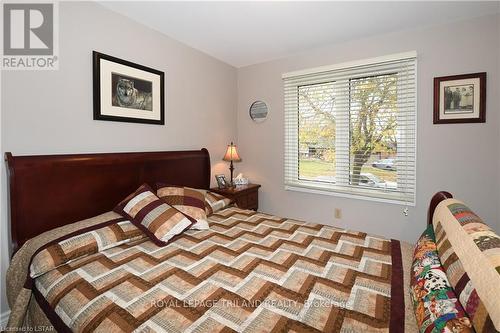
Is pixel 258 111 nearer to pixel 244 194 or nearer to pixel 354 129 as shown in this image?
pixel 244 194

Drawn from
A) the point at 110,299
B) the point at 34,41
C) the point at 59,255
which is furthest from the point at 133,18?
the point at 110,299

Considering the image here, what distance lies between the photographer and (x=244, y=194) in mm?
3160

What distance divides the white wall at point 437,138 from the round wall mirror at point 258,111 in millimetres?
385

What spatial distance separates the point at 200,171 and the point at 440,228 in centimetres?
235

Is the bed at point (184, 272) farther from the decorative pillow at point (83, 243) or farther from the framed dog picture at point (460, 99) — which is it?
the framed dog picture at point (460, 99)

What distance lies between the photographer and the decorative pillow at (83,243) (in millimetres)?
1358

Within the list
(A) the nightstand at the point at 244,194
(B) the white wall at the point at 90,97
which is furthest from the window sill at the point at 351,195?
(B) the white wall at the point at 90,97

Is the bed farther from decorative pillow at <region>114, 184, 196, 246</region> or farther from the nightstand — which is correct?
the nightstand

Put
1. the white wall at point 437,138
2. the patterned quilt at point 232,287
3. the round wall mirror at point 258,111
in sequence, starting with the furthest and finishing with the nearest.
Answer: the round wall mirror at point 258,111 < the white wall at point 437,138 < the patterned quilt at point 232,287

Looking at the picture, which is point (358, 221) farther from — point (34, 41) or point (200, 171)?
point (34, 41)

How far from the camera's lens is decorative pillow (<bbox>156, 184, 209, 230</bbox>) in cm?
203

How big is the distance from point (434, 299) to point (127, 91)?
254 centimetres

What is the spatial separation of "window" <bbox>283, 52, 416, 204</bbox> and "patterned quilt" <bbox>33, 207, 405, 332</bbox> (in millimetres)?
1158

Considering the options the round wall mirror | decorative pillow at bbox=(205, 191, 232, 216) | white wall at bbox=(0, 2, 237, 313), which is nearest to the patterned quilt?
decorative pillow at bbox=(205, 191, 232, 216)
